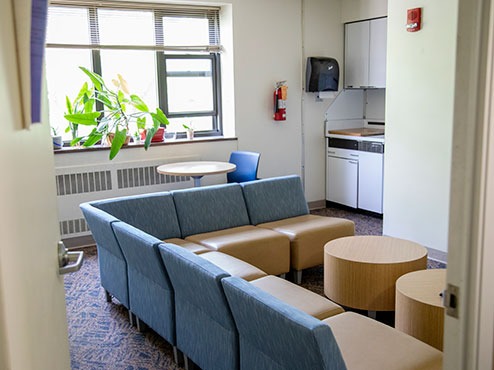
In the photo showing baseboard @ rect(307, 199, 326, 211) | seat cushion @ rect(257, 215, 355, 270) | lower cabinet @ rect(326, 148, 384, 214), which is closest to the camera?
seat cushion @ rect(257, 215, 355, 270)

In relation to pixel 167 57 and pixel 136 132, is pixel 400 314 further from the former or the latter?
pixel 167 57

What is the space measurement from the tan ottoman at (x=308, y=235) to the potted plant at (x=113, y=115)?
179 cm

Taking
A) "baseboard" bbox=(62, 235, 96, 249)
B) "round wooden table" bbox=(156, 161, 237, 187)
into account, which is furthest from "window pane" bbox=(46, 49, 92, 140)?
"round wooden table" bbox=(156, 161, 237, 187)

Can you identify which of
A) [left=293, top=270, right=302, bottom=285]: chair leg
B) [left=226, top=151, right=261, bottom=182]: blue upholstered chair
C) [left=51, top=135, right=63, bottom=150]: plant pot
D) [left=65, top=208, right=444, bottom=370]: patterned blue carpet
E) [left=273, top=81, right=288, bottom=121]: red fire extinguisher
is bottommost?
[left=65, top=208, right=444, bottom=370]: patterned blue carpet

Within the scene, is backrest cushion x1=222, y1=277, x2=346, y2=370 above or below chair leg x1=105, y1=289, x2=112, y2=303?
above

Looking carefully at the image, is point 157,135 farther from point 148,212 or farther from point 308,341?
point 308,341

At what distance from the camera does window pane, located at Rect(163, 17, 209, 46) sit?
5.74 metres

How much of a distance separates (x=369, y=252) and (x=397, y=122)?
1.74 metres

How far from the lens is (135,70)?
5.67 meters

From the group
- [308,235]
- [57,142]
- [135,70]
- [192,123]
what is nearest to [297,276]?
[308,235]

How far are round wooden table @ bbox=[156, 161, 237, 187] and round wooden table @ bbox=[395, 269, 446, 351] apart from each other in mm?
2302

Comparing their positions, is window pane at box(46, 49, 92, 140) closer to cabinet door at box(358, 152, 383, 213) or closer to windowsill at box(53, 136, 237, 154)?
windowsill at box(53, 136, 237, 154)

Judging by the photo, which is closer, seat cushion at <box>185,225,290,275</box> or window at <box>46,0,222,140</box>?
seat cushion at <box>185,225,290,275</box>

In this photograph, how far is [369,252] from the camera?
355cm
